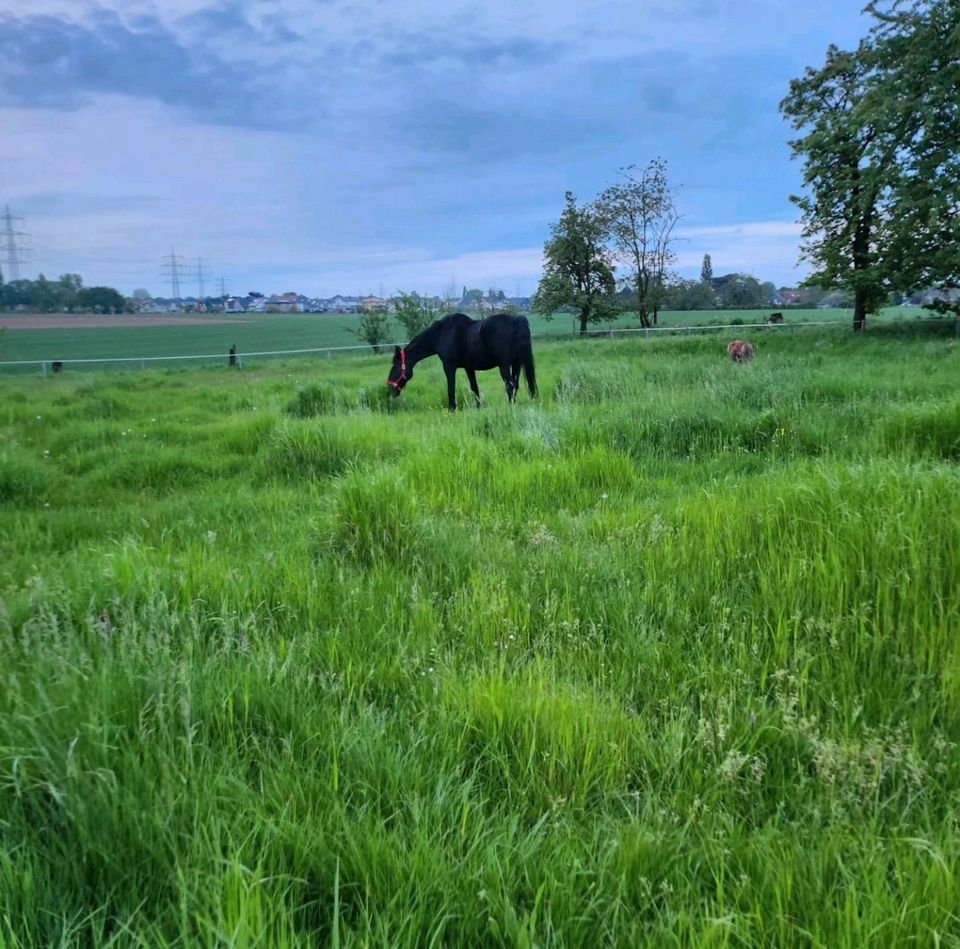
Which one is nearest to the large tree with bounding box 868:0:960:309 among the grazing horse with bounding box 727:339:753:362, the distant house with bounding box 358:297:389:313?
the grazing horse with bounding box 727:339:753:362

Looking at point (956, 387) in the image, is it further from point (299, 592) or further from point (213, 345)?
point (213, 345)

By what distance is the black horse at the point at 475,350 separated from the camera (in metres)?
12.6

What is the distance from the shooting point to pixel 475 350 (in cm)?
1331

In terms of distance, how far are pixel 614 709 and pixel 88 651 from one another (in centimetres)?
208

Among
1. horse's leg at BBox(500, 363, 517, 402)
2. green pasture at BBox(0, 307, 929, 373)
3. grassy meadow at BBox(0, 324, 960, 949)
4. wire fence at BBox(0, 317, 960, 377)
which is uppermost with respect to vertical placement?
green pasture at BBox(0, 307, 929, 373)

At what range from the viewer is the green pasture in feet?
165

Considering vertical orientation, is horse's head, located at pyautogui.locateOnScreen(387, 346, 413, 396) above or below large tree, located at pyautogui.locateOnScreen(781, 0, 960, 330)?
below

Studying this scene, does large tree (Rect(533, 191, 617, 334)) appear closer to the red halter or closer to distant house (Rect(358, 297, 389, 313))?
distant house (Rect(358, 297, 389, 313))

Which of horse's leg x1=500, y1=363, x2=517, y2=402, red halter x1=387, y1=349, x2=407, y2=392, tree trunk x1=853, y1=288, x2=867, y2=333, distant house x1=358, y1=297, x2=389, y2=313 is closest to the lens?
horse's leg x1=500, y1=363, x2=517, y2=402

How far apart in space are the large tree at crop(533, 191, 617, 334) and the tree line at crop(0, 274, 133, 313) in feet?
165

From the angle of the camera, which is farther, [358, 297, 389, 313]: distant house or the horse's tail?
[358, 297, 389, 313]: distant house

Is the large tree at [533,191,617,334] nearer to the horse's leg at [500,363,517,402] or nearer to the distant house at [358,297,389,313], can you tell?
the distant house at [358,297,389,313]

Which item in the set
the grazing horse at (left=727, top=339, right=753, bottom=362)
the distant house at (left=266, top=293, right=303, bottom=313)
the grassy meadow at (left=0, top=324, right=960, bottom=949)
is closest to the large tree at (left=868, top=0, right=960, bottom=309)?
the grazing horse at (left=727, top=339, right=753, bottom=362)

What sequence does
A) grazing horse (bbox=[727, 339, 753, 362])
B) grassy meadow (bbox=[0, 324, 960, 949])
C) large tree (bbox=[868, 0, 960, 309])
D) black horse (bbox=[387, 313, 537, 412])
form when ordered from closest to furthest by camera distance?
grassy meadow (bbox=[0, 324, 960, 949]) → black horse (bbox=[387, 313, 537, 412]) → grazing horse (bbox=[727, 339, 753, 362]) → large tree (bbox=[868, 0, 960, 309])
